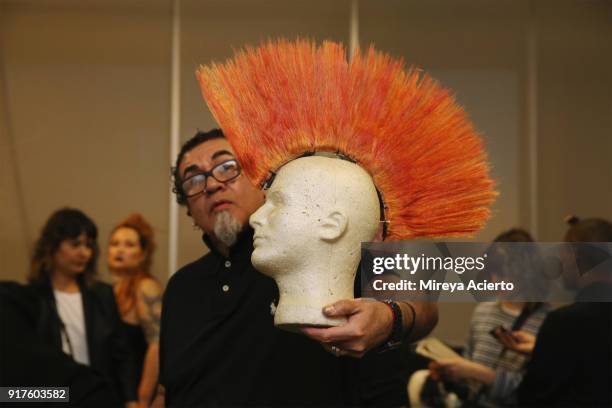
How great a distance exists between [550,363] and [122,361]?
823 millimetres

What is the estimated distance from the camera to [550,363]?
73.2 inches

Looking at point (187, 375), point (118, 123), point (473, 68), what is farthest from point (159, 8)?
point (187, 375)

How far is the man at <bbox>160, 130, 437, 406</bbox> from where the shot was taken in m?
1.61

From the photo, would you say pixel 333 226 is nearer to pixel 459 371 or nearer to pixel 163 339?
pixel 163 339

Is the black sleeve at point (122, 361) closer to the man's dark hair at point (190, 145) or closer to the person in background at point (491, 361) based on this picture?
the man's dark hair at point (190, 145)

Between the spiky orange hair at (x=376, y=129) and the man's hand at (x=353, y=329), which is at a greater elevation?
the spiky orange hair at (x=376, y=129)

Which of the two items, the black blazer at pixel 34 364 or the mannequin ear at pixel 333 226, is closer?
the mannequin ear at pixel 333 226

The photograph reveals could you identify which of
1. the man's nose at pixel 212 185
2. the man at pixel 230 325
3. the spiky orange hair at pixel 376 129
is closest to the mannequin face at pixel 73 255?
the man at pixel 230 325

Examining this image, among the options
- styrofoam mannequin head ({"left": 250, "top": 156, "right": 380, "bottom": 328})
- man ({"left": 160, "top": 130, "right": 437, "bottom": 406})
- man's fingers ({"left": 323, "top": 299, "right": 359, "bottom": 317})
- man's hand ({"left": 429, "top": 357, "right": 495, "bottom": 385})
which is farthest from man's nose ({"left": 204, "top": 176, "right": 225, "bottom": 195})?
man's hand ({"left": 429, "top": 357, "right": 495, "bottom": 385})

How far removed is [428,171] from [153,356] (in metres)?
0.83

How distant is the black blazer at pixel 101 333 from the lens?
1.93 metres

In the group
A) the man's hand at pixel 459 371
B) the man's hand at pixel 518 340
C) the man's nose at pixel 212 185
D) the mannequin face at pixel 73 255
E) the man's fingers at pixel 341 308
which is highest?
the man's nose at pixel 212 185

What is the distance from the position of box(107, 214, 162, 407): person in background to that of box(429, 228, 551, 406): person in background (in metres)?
0.56

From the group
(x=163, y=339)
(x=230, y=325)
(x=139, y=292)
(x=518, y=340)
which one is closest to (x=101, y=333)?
(x=139, y=292)
